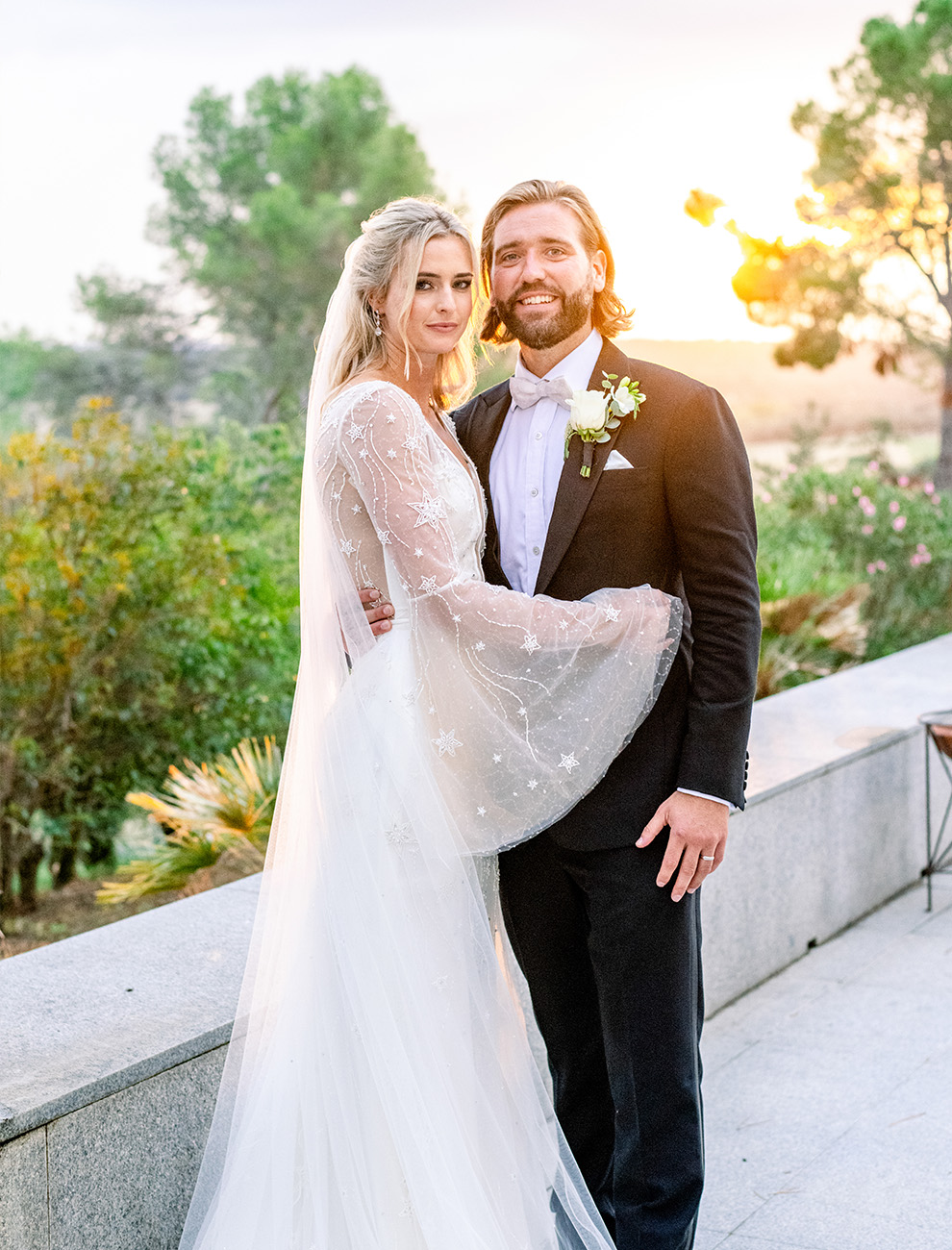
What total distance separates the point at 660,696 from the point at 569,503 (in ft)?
1.37

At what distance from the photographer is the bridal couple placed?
2.47 meters

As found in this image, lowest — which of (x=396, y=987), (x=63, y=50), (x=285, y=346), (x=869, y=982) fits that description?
(x=869, y=982)

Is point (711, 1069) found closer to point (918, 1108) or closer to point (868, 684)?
point (918, 1108)

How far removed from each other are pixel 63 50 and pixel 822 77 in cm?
785

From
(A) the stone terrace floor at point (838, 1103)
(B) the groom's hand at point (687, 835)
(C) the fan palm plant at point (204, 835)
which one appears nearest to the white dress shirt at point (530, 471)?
(B) the groom's hand at point (687, 835)

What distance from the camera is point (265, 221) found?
1277 centimetres

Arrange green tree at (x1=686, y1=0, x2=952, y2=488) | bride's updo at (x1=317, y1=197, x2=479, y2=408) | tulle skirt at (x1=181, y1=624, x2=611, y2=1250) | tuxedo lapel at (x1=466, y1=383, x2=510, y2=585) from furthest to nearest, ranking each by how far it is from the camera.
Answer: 1. green tree at (x1=686, y1=0, x2=952, y2=488)
2. tuxedo lapel at (x1=466, y1=383, x2=510, y2=585)
3. bride's updo at (x1=317, y1=197, x2=479, y2=408)
4. tulle skirt at (x1=181, y1=624, x2=611, y2=1250)

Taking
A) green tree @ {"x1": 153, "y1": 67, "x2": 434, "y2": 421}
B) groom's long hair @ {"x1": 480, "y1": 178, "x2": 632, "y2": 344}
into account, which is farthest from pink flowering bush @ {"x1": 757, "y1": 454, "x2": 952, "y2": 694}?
groom's long hair @ {"x1": 480, "y1": 178, "x2": 632, "y2": 344}

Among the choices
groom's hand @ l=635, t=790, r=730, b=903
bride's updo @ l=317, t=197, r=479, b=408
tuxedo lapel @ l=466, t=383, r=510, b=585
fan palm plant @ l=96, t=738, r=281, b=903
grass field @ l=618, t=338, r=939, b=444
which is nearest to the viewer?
groom's hand @ l=635, t=790, r=730, b=903

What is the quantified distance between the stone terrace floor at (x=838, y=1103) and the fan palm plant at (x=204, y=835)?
1.69 metres

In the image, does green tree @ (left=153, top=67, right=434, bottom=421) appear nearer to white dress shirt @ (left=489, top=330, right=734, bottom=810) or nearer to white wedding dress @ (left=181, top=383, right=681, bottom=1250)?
white dress shirt @ (left=489, top=330, right=734, bottom=810)

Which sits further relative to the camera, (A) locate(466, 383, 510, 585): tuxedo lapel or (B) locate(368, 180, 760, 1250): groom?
(A) locate(466, 383, 510, 585): tuxedo lapel

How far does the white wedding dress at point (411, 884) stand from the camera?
2.44m

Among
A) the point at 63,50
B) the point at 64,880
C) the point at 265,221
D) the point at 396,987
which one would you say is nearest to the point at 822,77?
the point at 265,221
